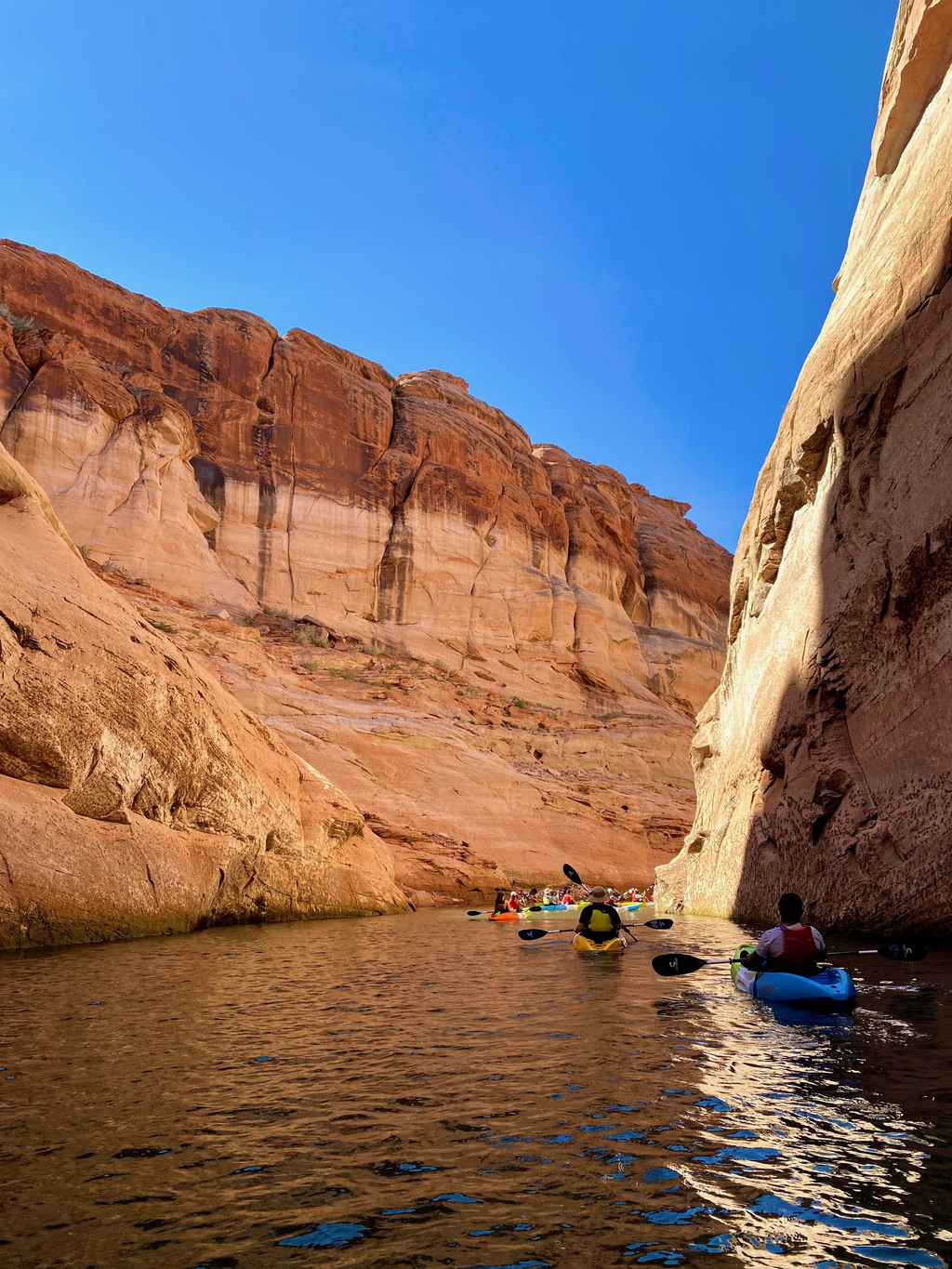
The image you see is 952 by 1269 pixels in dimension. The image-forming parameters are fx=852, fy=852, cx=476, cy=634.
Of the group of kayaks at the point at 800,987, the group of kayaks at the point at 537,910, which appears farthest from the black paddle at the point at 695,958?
the group of kayaks at the point at 537,910

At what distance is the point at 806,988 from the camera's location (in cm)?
727

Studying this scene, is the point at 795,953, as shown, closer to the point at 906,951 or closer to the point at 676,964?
the point at 676,964

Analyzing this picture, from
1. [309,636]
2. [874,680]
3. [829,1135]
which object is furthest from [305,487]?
[829,1135]

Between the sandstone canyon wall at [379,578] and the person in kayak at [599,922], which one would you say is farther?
the sandstone canyon wall at [379,578]

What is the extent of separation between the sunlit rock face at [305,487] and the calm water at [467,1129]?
3642cm

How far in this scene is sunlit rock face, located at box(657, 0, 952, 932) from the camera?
1144cm

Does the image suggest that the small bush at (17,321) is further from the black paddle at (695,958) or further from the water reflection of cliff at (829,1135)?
the water reflection of cliff at (829,1135)

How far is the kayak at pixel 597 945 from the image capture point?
39.9 feet

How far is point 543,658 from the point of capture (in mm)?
52594

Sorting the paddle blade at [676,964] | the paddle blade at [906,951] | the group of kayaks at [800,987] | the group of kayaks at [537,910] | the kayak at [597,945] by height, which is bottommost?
the group of kayaks at [537,910]

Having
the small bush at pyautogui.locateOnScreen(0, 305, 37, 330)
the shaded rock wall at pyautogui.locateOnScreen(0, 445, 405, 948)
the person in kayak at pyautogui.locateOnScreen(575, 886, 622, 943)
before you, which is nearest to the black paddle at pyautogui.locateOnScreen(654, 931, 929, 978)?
the person in kayak at pyautogui.locateOnScreen(575, 886, 622, 943)

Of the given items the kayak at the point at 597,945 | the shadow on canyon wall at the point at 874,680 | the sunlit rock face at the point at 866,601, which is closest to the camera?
the shadow on canyon wall at the point at 874,680

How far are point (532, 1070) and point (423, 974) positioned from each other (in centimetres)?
467

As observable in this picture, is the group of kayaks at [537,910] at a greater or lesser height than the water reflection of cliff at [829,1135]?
lesser
